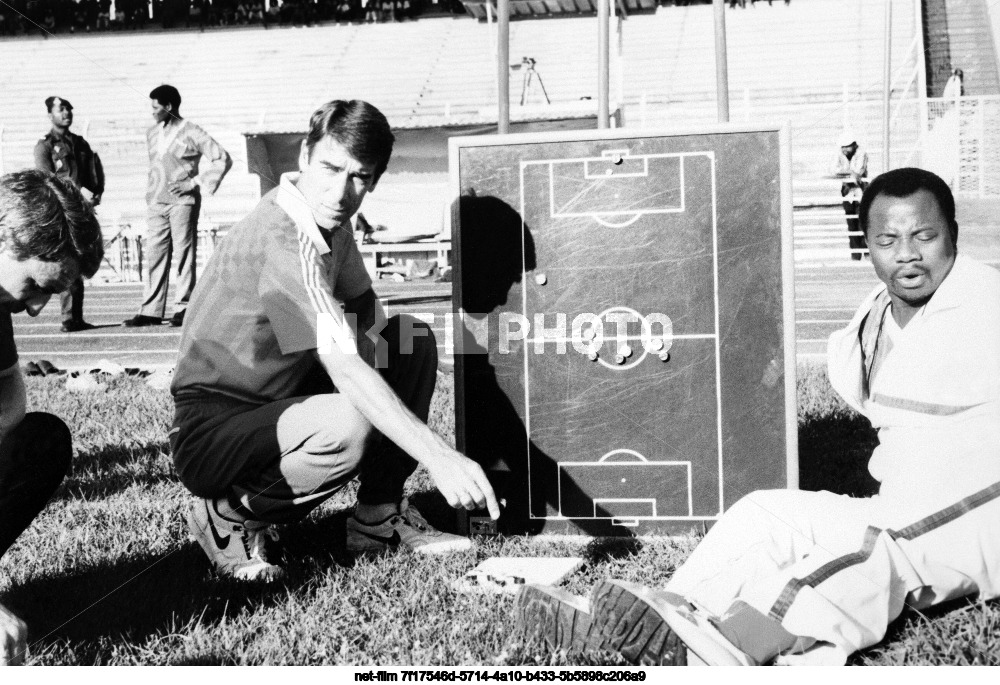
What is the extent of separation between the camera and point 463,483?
2.09m

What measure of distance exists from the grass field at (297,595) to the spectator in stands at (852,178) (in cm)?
1005

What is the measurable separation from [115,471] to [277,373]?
1331 mm

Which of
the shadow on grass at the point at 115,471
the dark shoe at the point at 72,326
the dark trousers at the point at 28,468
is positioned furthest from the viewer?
the dark shoe at the point at 72,326

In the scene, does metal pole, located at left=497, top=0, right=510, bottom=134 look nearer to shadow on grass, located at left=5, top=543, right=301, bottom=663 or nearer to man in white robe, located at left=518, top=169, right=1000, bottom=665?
man in white robe, located at left=518, top=169, right=1000, bottom=665

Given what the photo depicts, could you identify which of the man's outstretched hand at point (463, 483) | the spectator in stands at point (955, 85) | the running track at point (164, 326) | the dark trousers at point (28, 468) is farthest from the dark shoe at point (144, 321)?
the spectator in stands at point (955, 85)

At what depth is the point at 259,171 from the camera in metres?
22.1

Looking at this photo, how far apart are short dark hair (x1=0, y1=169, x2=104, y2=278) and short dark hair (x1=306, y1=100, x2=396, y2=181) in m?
0.75

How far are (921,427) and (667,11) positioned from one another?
28632 mm

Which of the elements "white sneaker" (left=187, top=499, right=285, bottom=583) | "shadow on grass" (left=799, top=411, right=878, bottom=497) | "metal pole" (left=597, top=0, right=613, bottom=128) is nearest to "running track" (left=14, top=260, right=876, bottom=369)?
"shadow on grass" (left=799, top=411, right=878, bottom=497)

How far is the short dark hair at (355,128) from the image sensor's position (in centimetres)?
264

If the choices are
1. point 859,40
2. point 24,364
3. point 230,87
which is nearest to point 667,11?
point 859,40

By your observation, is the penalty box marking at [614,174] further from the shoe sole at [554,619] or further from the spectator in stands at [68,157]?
the spectator in stands at [68,157]

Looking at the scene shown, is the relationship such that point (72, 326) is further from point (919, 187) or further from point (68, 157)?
point (919, 187)

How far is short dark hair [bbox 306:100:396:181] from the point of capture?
264cm
